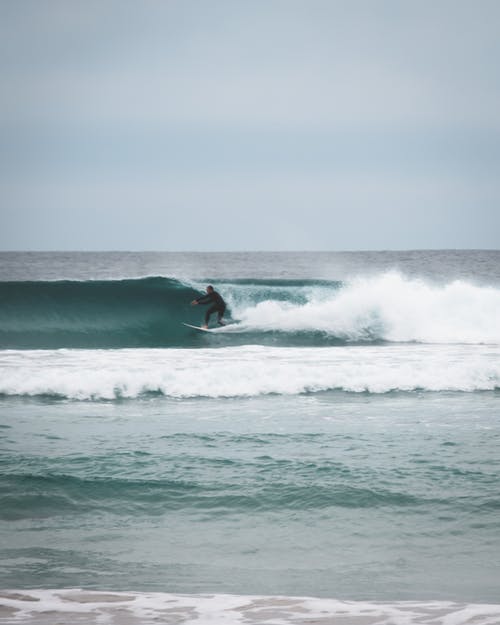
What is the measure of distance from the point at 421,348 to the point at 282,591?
12.5 metres

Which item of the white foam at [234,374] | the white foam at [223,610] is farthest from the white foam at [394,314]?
the white foam at [223,610]

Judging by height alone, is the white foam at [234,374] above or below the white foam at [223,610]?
above

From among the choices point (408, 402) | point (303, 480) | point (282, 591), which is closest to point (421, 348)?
point (408, 402)

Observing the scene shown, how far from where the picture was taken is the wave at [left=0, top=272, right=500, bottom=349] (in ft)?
62.7

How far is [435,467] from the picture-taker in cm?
712

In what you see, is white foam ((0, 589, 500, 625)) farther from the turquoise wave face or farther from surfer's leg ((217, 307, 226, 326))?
surfer's leg ((217, 307, 226, 326))

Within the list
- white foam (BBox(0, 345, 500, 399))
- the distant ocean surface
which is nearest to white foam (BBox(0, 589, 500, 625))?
the distant ocean surface

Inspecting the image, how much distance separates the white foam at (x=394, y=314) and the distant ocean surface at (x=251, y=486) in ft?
12.5

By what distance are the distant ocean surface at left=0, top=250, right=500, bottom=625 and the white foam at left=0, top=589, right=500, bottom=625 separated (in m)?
0.02

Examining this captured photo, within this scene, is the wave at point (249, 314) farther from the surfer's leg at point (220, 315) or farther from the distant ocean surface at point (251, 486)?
the distant ocean surface at point (251, 486)

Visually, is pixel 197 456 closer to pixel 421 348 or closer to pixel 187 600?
pixel 187 600

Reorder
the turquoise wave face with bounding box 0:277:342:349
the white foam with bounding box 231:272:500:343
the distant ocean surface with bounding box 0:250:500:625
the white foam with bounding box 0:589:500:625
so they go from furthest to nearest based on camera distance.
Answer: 1. the white foam with bounding box 231:272:500:343
2. the turquoise wave face with bounding box 0:277:342:349
3. the distant ocean surface with bounding box 0:250:500:625
4. the white foam with bounding box 0:589:500:625

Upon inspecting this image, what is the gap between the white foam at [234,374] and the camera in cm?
1123

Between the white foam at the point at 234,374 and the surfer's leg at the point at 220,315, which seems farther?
the surfer's leg at the point at 220,315
